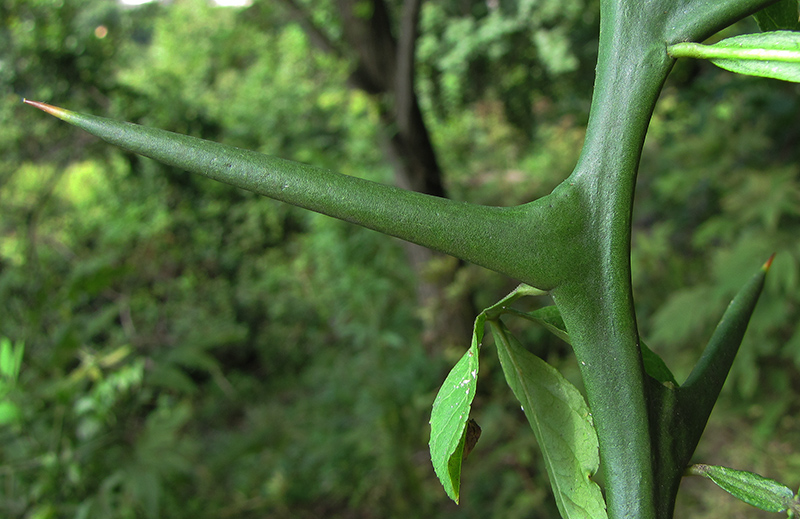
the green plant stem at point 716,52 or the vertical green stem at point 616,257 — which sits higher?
the green plant stem at point 716,52

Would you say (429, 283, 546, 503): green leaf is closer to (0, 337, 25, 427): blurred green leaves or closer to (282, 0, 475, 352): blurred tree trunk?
(0, 337, 25, 427): blurred green leaves

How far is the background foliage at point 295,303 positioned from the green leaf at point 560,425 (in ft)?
3.69

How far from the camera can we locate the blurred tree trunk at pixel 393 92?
2.40 m

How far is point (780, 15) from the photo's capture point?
9.4 inches

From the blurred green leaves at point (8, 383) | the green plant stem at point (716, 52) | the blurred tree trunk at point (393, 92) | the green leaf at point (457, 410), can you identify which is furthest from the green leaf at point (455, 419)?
the blurred tree trunk at point (393, 92)

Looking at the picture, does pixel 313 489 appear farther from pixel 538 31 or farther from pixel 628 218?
pixel 538 31

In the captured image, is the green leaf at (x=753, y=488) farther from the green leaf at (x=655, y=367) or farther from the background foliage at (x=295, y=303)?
the background foliage at (x=295, y=303)

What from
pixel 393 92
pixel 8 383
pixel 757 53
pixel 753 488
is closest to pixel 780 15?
pixel 757 53

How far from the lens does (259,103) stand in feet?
14.4

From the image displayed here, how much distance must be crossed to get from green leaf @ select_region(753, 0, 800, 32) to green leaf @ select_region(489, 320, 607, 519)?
169 millimetres

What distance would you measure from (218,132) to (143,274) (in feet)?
6.72

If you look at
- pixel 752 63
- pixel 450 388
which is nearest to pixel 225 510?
pixel 450 388

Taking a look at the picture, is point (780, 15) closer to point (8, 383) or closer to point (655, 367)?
point (655, 367)

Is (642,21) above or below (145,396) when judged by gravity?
above
